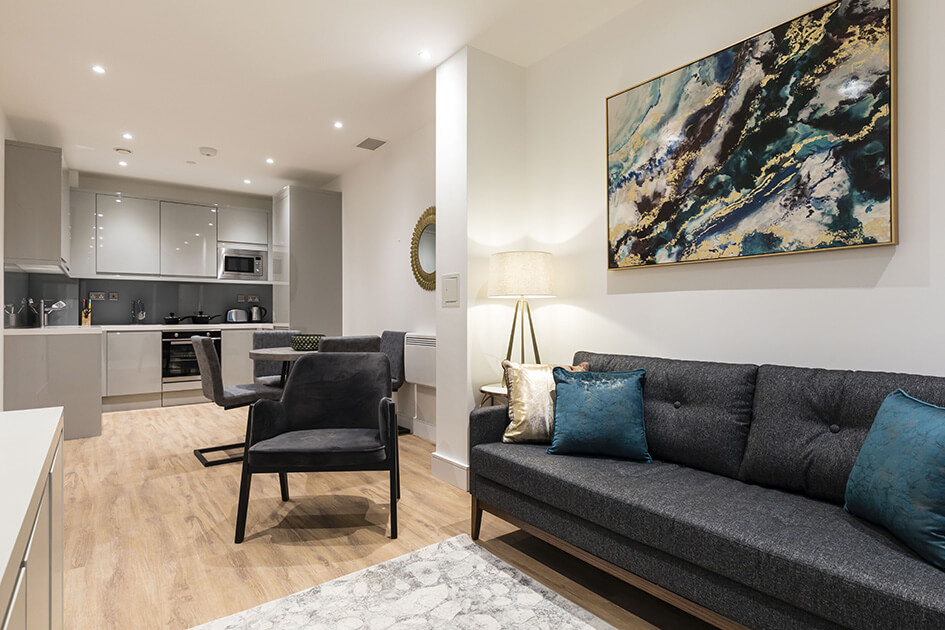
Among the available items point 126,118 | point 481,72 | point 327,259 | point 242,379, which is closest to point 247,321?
point 242,379

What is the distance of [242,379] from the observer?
246 inches

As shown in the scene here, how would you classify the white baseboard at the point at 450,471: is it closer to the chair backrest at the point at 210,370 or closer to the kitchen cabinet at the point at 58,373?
the chair backrest at the point at 210,370

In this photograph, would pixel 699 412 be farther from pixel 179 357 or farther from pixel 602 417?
pixel 179 357

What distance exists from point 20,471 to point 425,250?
3.71 meters

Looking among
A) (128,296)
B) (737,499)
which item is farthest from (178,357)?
(737,499)

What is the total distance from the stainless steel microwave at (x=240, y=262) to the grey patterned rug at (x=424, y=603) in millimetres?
5326

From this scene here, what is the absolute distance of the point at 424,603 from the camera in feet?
6.34

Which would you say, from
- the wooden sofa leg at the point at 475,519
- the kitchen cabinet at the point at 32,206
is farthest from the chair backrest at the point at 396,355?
the kitchen cabinet at the point at 32,206

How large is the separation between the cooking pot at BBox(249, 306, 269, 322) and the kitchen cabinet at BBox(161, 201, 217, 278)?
0.71m

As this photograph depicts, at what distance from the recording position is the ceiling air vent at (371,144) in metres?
5.00

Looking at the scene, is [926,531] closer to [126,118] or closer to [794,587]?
[794,587]

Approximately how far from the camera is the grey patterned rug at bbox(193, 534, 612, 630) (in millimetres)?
1806

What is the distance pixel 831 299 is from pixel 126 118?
5.18m

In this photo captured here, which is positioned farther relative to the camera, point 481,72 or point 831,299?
point 481,72
